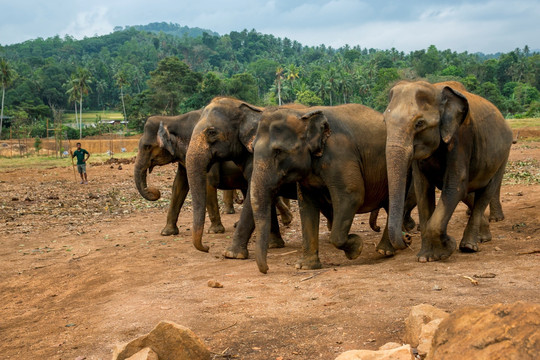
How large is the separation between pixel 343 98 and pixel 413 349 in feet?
296

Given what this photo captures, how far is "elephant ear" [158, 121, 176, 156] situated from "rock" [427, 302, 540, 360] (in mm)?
7891

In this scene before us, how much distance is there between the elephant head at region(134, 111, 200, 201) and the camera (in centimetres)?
1081

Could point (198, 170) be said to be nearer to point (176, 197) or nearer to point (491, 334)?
point (176, 197)

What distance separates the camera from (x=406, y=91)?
22.7 ft

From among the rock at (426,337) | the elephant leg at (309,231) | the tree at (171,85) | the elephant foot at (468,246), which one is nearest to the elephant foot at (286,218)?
the elephant leg at (309,231)

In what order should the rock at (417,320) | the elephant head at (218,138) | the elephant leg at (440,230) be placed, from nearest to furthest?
1. the rock at (417,320)
2. the elephant leg at (440,230)
3. the elephant head at (218,138)

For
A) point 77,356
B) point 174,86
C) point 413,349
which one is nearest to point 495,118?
point 413,349

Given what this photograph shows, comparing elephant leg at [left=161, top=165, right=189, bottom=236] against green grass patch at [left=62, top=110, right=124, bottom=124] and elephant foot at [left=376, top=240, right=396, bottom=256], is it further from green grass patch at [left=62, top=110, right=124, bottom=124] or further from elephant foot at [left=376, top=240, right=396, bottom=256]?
green grass patch at [left=62, top=110, right=124, bottom=124]

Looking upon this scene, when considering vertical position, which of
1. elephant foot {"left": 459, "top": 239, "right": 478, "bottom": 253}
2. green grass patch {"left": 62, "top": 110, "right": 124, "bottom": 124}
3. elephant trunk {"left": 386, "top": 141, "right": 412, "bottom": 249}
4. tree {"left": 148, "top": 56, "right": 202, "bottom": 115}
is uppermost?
tree {"left": 148, "top": 56, "right": 202, "bottom": 115}

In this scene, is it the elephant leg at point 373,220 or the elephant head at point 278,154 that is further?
the elephant leg at point 373,220

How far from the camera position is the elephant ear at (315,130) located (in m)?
7.20

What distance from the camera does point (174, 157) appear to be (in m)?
11.1

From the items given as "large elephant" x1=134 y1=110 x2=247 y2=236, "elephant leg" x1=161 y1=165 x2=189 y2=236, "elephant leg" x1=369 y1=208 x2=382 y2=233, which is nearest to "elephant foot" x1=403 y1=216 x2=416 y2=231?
"elephant leg" x1=369 y1=208 x2=382 y2=233

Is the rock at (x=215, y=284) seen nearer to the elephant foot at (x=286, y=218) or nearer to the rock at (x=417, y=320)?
the rock at (x=417, y=320)
